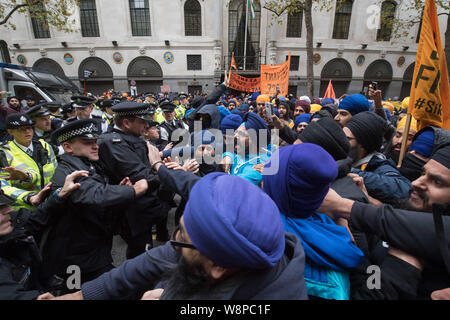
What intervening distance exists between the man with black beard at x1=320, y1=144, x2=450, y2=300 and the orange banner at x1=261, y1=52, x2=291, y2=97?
6649 mm

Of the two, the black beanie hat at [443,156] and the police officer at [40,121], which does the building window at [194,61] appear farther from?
the black beanie hat at [443,156]

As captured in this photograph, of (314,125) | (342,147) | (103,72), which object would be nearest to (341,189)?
(342,147)

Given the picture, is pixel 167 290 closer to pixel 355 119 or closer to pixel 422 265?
pixel 422 265

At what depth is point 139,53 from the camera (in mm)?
20812

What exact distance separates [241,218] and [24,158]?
3082 mm

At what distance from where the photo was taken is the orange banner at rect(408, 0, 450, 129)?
7.41 feet

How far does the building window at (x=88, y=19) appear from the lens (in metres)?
20.3

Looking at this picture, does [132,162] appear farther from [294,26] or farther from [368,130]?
[294,26]

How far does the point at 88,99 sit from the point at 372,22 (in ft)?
82.4

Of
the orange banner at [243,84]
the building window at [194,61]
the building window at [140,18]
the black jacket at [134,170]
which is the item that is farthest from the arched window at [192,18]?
the black jacket at [134,170]

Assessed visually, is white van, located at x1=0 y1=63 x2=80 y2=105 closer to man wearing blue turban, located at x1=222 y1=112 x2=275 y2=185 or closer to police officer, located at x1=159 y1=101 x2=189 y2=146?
police officer, located at x1=159 y1=101 x2=189 y2=146

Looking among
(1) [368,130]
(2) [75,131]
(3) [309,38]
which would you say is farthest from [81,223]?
(3) [309,38]

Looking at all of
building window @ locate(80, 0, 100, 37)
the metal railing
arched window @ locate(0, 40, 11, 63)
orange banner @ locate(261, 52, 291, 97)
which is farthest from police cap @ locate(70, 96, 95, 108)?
arched window @ locate(0, 40, 11, 63)

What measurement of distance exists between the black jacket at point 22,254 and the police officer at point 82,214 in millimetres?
92
